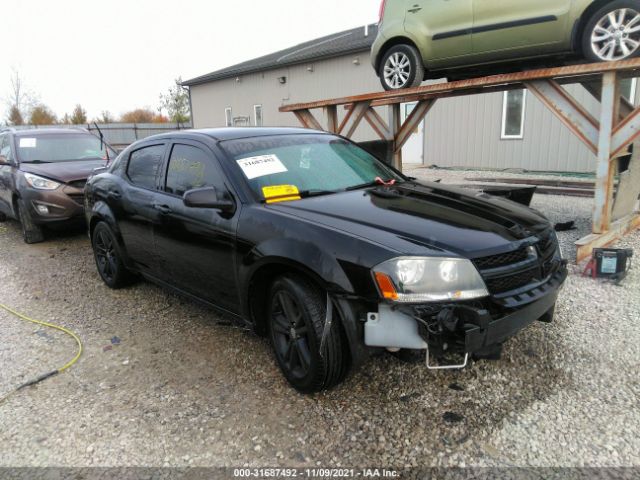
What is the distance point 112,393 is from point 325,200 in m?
1.82

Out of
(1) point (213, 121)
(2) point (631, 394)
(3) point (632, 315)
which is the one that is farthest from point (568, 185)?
(1) point (213, 121)

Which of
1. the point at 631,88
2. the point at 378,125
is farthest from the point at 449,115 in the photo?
the point at 378,125

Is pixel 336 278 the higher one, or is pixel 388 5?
pixel 388 5

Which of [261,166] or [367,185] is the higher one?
[261,166]

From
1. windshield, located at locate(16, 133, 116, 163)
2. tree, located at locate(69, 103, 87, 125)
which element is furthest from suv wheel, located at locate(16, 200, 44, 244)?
tree, located at locate(69, 103, 87, 125)

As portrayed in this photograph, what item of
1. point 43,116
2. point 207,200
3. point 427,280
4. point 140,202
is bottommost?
point 427,280

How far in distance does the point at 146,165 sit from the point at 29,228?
382cm

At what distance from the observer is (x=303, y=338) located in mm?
2721

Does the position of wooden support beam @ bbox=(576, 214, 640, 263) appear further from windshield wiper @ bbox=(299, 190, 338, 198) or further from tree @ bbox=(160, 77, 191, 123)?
tree @ bbox=(160, 77, 191, 123)

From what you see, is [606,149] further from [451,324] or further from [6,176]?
[6,176]

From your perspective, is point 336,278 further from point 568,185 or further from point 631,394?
point 568,185

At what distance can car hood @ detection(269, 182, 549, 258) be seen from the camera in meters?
2.44

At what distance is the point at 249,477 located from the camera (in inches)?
87.0

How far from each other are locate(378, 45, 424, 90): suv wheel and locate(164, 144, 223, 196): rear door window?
429cm
